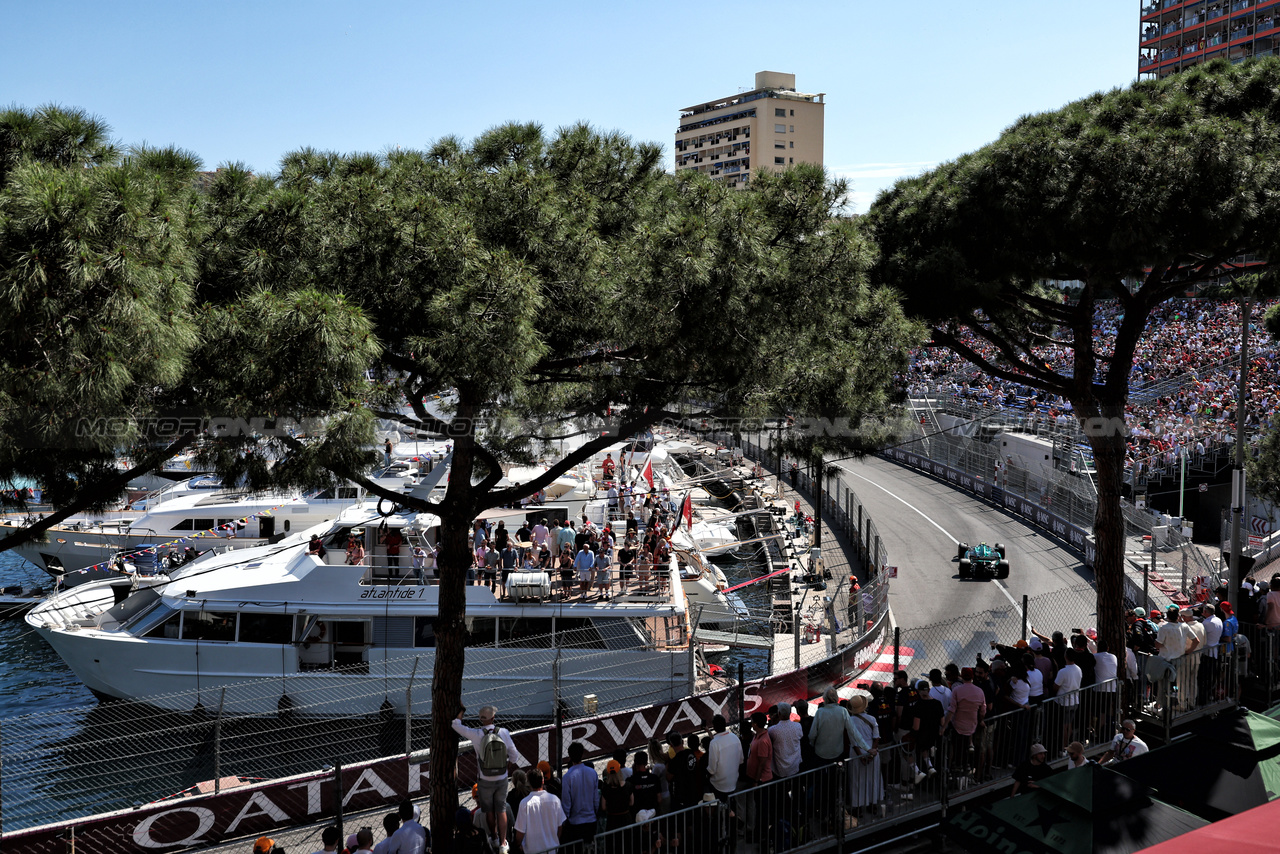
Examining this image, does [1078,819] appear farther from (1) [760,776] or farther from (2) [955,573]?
(2) [955,573]

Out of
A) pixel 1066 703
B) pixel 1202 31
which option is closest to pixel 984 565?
pixel 1066 703

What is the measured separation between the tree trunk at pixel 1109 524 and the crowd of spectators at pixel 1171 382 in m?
14.5

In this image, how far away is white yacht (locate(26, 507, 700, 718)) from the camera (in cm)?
1792

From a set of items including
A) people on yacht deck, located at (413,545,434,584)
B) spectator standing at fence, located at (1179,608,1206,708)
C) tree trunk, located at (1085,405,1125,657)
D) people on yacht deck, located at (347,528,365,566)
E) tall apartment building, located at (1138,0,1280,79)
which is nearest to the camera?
spectator standing at fence, located at (1179,608,1206,708)

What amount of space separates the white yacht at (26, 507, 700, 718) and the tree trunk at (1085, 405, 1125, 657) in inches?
300

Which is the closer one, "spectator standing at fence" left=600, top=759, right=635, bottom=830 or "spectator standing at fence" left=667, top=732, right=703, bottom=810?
"spectator standing at fence" left=600, top=759, right=635, bottom=830

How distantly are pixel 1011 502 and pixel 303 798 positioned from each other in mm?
29908

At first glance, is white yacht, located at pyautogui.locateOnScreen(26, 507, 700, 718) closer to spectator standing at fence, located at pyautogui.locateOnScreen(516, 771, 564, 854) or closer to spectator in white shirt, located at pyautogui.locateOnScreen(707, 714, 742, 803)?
spectator in white shirt, located at pyautogui.locateOnScreen(707, 714, 742, 803)

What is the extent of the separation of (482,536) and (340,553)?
9.57ft

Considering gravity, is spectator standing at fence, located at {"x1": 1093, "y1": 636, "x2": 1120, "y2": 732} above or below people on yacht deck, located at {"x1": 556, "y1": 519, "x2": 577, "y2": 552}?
below

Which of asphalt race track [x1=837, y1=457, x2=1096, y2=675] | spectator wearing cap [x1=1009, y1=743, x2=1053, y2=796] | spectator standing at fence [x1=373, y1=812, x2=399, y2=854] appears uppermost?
spectator wearing cap [x1=1009, y1=743, x2=1053, y2=796]

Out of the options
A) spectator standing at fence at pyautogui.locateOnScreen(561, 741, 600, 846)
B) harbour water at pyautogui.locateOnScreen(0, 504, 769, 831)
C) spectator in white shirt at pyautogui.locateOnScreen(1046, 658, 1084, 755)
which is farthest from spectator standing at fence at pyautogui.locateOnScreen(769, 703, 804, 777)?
harbour water at pyautogui.locateOnScreen(0, 504, 769, 831)

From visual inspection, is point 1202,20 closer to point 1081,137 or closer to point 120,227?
point 1081,137

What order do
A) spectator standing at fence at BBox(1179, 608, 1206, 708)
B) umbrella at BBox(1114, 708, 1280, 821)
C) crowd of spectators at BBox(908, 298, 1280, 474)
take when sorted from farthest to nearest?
crowd of spectators at BBox(908, 298, 1280, 474) < spectator standing at fence at BBox(1179, 608, 1206, 708) < umbrella at BBox(1114, 708, 1280, 821)
